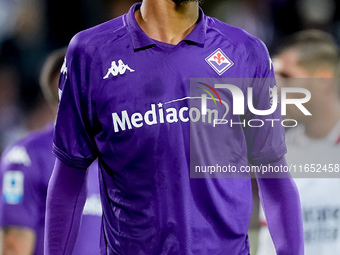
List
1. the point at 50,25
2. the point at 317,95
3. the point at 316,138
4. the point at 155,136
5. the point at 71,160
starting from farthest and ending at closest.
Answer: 1. the point at 50,25
2. the point at 317,95
3. the point at 316,138
4. the point at 71,160
5. the point at 155,136

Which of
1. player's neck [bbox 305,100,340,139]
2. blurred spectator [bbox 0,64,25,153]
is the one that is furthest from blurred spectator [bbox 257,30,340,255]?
blurred spectator [bbox 0,64,25,153]

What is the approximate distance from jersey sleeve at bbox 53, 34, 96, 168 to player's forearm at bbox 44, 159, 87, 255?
0.19 feet

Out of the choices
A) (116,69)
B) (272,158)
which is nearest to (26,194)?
(116,69)

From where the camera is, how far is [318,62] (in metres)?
4.03

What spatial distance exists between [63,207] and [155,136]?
41 cm

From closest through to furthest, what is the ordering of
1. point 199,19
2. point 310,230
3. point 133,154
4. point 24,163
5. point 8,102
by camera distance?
point 133,154, point 199,19, point 24,163, point 310,230, point 8,102

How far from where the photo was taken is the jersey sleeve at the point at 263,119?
1.78 m

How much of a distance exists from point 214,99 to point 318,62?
2455 mm

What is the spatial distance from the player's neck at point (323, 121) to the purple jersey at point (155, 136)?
199cm

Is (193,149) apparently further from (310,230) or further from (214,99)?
(310,230)

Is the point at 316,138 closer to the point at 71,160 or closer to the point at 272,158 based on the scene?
the point at 272,158

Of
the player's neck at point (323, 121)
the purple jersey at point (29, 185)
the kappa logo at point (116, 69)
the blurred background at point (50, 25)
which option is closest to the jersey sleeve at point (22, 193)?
the purple jersey at point (29, 185)

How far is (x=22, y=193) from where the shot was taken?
10.0ft

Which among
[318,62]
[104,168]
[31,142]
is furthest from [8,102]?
[104,168]
